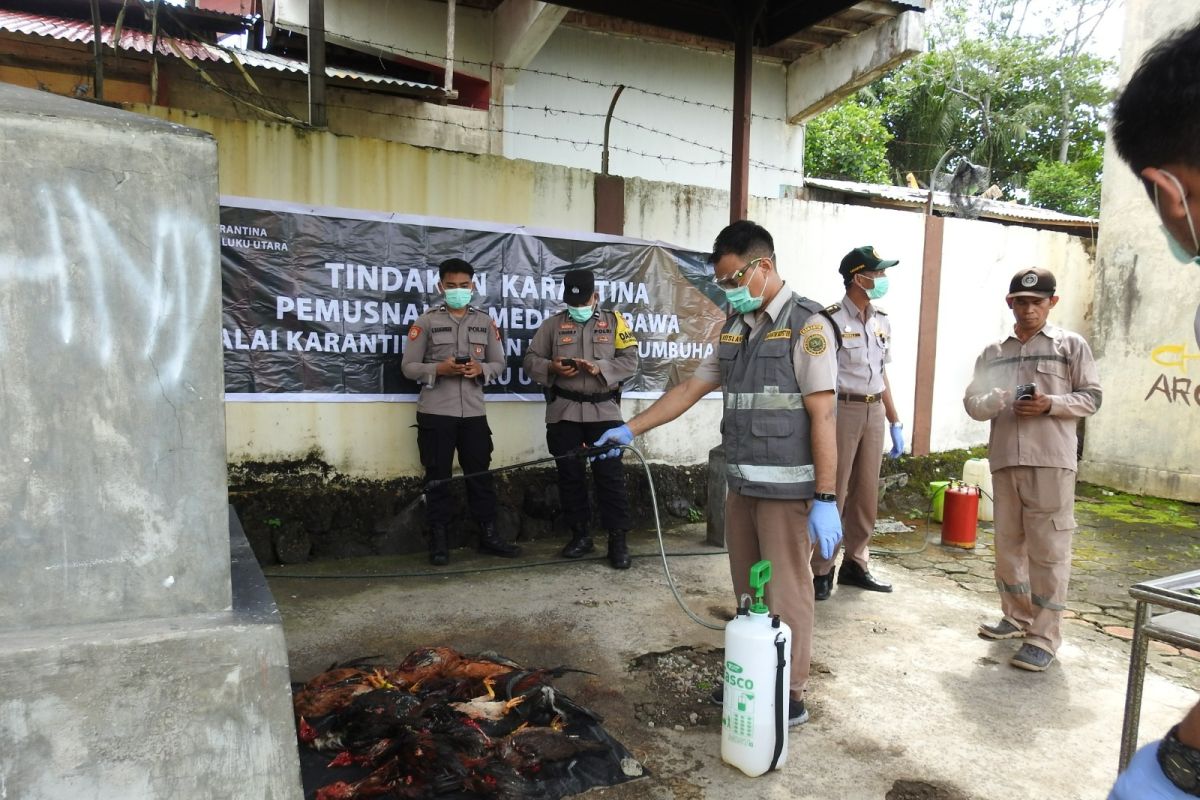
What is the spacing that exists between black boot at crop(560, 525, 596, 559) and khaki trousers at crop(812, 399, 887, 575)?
1.42 m

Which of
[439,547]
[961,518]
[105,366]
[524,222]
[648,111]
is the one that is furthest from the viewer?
[648,111]

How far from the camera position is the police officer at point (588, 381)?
479 centimetres

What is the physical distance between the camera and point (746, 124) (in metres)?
5.43

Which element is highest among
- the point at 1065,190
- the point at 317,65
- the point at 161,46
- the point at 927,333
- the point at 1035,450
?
the point at 1065,190

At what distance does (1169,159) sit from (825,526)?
5.76ft

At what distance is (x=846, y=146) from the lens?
616 inches

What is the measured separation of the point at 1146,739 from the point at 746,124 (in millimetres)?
4168

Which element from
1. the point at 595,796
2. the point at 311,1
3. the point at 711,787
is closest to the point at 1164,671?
the point at 711,787

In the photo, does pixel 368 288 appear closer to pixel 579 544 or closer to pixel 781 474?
pixel 579 544

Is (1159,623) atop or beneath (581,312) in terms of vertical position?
beneath

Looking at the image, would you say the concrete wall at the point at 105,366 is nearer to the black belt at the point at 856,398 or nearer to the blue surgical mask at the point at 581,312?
the blue surgical mask at the point at 581,312

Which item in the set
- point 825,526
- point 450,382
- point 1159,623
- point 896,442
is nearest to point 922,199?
point 896,442

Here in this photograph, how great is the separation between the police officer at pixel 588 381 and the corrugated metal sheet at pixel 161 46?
3.71 meters

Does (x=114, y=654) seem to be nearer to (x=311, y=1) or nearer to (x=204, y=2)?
(x=311, y=1)
